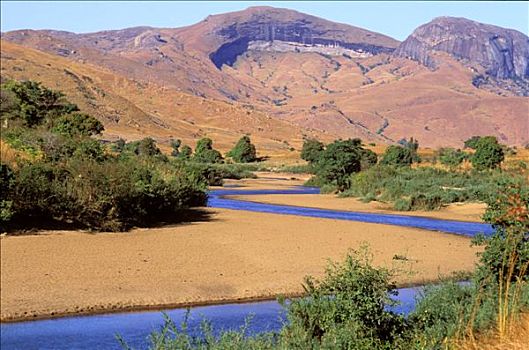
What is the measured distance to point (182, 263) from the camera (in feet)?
58.2

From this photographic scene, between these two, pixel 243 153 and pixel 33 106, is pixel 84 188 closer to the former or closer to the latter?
pixel 33 106

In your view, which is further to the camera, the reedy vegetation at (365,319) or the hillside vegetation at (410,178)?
the hillside vegetation at (410,178)

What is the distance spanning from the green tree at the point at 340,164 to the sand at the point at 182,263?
82.9 feet

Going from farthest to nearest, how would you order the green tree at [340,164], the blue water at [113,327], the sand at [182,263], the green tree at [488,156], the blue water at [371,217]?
the green tree at [488,156], the green tree at [340,164], the blue water at [371,217], the sand at [182,263], the blue water at [113,327]

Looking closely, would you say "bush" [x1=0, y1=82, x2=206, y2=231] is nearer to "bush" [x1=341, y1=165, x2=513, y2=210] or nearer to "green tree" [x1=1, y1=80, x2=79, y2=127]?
"green tree" [x1=1, y1=80, x2=79, y2=127]

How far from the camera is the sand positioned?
13.9 m

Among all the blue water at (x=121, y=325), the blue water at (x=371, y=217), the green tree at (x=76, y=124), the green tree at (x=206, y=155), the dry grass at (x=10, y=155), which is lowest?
the blue water at (x=371, y=217)

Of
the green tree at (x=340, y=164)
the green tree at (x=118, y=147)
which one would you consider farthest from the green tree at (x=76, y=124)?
the green tree at (x=340, y=164)

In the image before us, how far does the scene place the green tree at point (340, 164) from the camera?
5181cm

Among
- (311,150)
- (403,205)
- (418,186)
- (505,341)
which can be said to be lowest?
(403,205)

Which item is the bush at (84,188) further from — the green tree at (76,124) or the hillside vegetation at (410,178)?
the hillside vegetation at (410,178)

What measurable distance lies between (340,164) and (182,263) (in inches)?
1385

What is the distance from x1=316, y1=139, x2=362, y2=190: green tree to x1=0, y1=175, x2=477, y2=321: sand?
82.9 feet

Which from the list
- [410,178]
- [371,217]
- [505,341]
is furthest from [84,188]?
[410,178]
